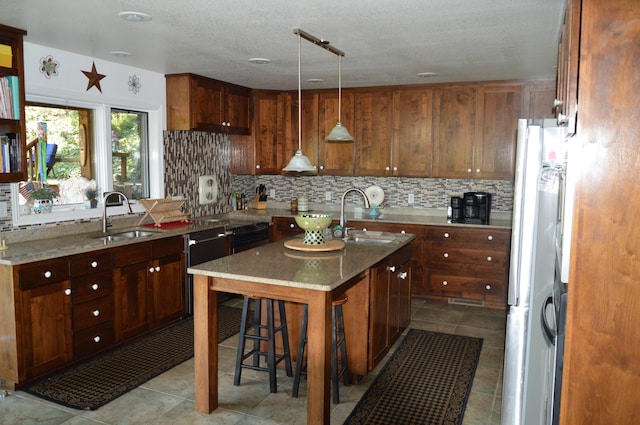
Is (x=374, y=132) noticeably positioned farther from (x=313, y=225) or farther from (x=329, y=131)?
(x=313, y=225)

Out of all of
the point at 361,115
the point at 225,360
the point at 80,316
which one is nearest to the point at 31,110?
the point at 80,316

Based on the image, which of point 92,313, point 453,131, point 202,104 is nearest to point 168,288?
point 92,313

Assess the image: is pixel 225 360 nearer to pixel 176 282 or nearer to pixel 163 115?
pixel 176 282

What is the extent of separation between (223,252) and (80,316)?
1.71 metres

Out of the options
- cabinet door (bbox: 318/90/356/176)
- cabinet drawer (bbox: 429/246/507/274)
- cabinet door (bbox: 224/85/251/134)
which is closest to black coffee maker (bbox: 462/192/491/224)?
cabinet drawer (bbox: 429/246/507/274)

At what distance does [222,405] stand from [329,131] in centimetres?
371

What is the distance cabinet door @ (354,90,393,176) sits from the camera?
5.87m

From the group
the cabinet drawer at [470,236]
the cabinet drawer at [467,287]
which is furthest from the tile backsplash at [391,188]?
the cabinet drawer at [467,287]

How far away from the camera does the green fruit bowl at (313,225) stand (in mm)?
3547

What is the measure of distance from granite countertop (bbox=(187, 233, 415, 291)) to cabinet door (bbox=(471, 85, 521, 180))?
2136 mm

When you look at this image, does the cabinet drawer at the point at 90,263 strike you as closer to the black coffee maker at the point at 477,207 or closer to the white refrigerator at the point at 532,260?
the white refrigerator at the point at 532,260

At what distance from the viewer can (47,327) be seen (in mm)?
3461

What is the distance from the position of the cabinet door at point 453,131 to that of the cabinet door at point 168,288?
9.61 feet

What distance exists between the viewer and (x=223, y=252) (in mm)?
5207
